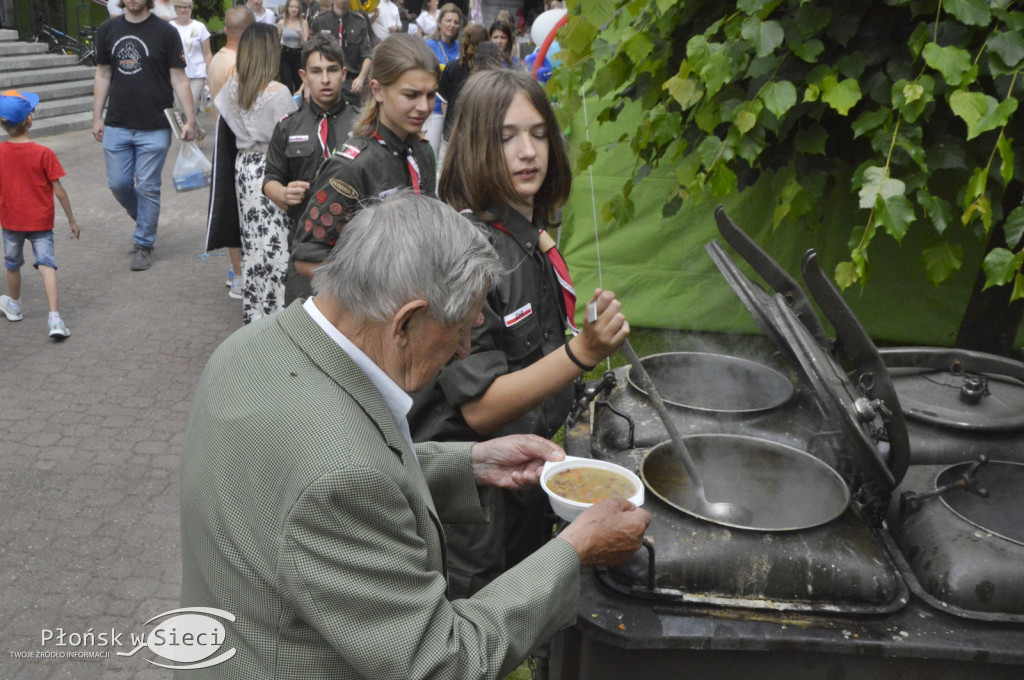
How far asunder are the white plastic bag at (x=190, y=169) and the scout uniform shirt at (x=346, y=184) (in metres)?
4.17

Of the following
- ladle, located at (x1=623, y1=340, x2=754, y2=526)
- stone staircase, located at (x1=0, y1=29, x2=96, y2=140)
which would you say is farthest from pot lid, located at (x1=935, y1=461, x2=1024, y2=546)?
stone staircase, located at (x1=0, y1=29, x2=96, y2=140)

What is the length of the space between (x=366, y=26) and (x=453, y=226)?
1014 centimetres

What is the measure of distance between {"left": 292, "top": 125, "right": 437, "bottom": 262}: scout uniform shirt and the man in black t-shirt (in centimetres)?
438

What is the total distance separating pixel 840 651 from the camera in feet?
6.77

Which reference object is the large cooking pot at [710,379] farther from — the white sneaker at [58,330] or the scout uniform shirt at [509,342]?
the white sneaker at [58,330]

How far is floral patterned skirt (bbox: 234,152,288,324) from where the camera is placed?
552cm

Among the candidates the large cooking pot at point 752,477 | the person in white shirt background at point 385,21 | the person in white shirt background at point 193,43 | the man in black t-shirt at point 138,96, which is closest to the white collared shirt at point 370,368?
the large cooking pot at point 752,477

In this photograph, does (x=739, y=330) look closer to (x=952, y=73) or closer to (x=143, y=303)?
(x=952, y=73)

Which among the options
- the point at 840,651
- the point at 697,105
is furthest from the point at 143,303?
the point at 840,651

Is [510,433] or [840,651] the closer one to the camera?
[840,651]

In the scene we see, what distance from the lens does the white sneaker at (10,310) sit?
647 cm

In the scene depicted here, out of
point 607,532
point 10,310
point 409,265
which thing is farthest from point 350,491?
point 10,310

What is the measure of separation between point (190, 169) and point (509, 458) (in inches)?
247

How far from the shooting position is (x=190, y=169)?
7613 millimetres
